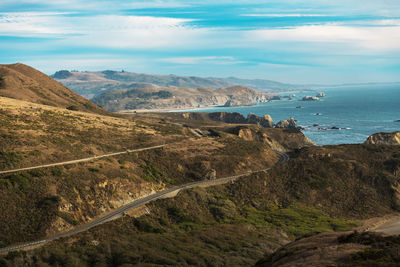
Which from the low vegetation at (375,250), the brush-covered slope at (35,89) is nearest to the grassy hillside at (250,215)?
the low vegetation at (375,250)

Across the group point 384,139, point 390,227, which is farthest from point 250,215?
point 384,139

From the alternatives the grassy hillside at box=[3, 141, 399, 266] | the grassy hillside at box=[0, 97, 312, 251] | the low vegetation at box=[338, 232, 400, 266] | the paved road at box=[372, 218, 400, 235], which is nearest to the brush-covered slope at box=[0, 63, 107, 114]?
the grassy hillside at box=[0, 97, 312, 251]

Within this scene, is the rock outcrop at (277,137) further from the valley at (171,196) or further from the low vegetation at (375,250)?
the low vegetation at (375,250)

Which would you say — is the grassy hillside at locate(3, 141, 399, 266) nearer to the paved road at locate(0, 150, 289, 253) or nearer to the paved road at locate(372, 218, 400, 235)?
the paved road at locate(0, 150, 289, 253)

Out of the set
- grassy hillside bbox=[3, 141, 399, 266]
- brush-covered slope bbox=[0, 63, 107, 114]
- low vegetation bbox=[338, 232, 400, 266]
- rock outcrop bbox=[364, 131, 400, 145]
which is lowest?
grassy hillside bbox=[3, 141, 399, 266]

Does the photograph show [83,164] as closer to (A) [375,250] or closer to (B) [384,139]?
(A) [375,250]

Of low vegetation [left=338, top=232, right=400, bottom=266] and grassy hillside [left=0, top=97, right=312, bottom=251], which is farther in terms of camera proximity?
grassy hillside [left=0, top=97, right=312, bottom=251]

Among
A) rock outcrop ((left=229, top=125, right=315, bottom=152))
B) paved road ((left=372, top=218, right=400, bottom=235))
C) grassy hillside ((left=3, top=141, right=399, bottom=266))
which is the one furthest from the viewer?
rock outcrop ((left=229, top=125, right=315, bottom=152))

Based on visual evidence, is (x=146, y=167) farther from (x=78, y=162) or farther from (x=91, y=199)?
(x=91, y=199)
